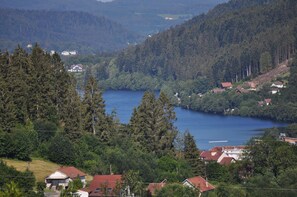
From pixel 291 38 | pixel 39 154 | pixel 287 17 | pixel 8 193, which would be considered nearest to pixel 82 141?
pixel 39 154

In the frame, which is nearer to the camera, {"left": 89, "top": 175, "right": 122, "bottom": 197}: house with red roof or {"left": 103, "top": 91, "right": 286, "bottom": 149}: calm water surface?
{"left": 89, "top": 175, "right": 122, "bottom": 197}: house with red roof

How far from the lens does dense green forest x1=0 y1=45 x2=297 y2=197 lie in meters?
30.5

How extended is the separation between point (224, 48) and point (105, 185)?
3588 inches

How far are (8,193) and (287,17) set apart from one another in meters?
92.9

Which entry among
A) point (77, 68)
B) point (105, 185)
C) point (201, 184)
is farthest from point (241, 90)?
point (105, 185)

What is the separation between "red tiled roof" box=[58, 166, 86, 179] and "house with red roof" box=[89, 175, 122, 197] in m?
0.77

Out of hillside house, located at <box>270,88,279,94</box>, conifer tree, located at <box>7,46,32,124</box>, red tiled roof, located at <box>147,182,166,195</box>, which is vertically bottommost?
hillside house, located at <box>270,88,279,94</box>

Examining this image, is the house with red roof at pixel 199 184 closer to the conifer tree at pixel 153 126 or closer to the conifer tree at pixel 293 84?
the conifer tree at pixel 153 126

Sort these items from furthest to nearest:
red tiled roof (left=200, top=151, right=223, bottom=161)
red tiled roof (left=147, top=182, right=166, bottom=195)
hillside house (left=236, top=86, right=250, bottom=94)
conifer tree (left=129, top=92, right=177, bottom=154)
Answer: hillside house (left=236, top=86, right=250, bottom=94) → red tiled roof (left=200, top=151, right=223, bottom=161) → conifer tree (left=129, top=92, right=177, bottom=154) → red tiled roof (left=147, top=182, right=166, bottom=195)

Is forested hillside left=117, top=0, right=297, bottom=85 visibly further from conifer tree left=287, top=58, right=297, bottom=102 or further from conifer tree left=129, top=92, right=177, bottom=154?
conifer tree left=129, top=92, right=177, bottom=154

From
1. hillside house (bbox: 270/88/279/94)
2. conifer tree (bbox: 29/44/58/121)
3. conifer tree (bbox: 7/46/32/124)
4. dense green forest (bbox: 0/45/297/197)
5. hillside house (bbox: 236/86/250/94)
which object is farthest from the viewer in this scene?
hillside house (bbox: 236/86/250/94)

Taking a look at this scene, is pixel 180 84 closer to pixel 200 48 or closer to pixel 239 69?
pixel 239 69

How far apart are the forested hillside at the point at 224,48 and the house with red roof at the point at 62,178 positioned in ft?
220

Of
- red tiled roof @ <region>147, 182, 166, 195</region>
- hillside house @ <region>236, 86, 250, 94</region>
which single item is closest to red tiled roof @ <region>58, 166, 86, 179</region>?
red tiled roof @ <region>147, 182, 166, 195</region>
